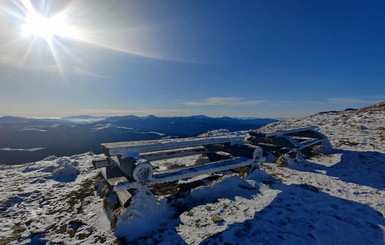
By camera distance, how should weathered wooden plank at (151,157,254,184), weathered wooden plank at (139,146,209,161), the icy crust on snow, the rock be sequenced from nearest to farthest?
the icy crust on snow → the rock → weathered wooden plank at (151,157,254,184) → weathered wooden plank at (139,146,209,161)

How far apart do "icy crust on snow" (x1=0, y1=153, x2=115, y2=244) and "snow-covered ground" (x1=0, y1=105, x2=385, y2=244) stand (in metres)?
0.02

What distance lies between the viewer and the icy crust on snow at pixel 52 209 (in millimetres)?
5164

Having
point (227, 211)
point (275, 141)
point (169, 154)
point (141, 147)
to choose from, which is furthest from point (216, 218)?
point (275, 141)

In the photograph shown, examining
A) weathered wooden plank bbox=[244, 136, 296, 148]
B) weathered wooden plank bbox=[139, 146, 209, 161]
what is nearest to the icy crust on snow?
weathered wooden plank bbox=[139, 146, 209, 161]

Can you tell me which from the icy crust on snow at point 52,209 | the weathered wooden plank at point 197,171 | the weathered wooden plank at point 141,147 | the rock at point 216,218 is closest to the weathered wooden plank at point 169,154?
the weathered wooden plank at point 141,147

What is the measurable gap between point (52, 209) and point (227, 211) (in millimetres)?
4881

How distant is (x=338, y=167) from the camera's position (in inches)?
377

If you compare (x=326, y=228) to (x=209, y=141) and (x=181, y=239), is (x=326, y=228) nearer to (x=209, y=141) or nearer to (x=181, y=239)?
(x=181, y=239)

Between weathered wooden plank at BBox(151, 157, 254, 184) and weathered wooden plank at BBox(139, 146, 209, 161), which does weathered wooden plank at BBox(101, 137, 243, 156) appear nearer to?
weathered wooden plank at BBox(151, 157, 254, 184)

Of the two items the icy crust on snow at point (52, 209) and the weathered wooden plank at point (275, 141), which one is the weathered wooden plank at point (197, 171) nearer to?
the icy crust on snow at point (52, 209)

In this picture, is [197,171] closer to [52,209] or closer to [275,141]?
[52,209]

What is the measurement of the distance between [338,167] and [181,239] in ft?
26.0

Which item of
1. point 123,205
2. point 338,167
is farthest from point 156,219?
point 338,167

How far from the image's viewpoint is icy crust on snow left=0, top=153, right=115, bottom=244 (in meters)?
5.16
